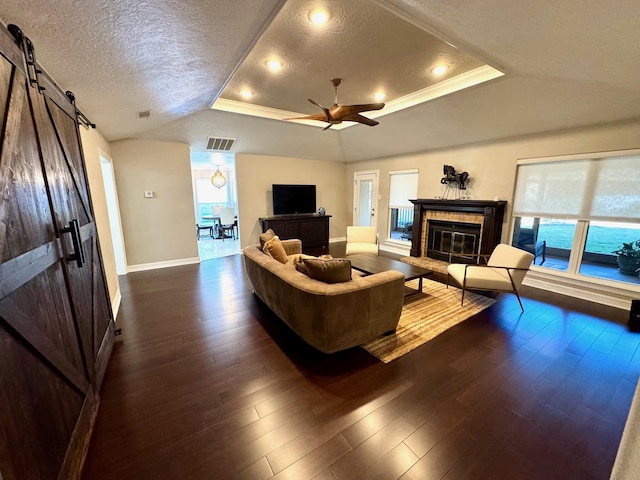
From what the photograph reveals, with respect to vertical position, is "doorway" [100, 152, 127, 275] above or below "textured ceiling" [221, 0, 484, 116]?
below

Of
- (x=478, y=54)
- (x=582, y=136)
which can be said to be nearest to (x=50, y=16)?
(x=478, y=54)

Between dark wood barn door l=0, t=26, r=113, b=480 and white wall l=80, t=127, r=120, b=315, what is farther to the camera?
white wall l=80, t=127, r=120, b=315

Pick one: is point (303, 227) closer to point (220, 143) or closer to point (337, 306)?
point (220, 143)

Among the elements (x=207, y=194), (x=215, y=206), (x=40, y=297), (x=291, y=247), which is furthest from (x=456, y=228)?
(x=207, y=194)

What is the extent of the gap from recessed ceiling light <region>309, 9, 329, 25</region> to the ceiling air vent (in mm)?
3555

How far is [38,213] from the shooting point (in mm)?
1365

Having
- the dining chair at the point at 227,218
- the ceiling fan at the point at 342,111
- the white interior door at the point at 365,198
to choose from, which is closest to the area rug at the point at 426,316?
the ceiling fan at the point at 342,111

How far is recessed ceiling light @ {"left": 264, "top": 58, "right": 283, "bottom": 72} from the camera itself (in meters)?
2.77

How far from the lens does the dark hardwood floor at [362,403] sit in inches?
56.6

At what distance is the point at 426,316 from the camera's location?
10.1 ft

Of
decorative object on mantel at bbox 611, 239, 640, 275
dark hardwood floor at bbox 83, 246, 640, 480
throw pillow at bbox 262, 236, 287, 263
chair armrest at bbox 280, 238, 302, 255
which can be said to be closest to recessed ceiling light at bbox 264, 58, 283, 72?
throw pillow at bbox 262, 236, 287, 263

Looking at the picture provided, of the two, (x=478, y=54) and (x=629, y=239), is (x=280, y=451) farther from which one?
(x=629, y=239)

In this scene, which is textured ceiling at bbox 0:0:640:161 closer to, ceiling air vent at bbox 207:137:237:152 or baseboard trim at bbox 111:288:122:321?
ceiling air vent at bbox 207:137:237:152

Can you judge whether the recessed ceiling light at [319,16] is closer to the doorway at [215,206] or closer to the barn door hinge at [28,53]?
the barn door hinge at [28,53]
